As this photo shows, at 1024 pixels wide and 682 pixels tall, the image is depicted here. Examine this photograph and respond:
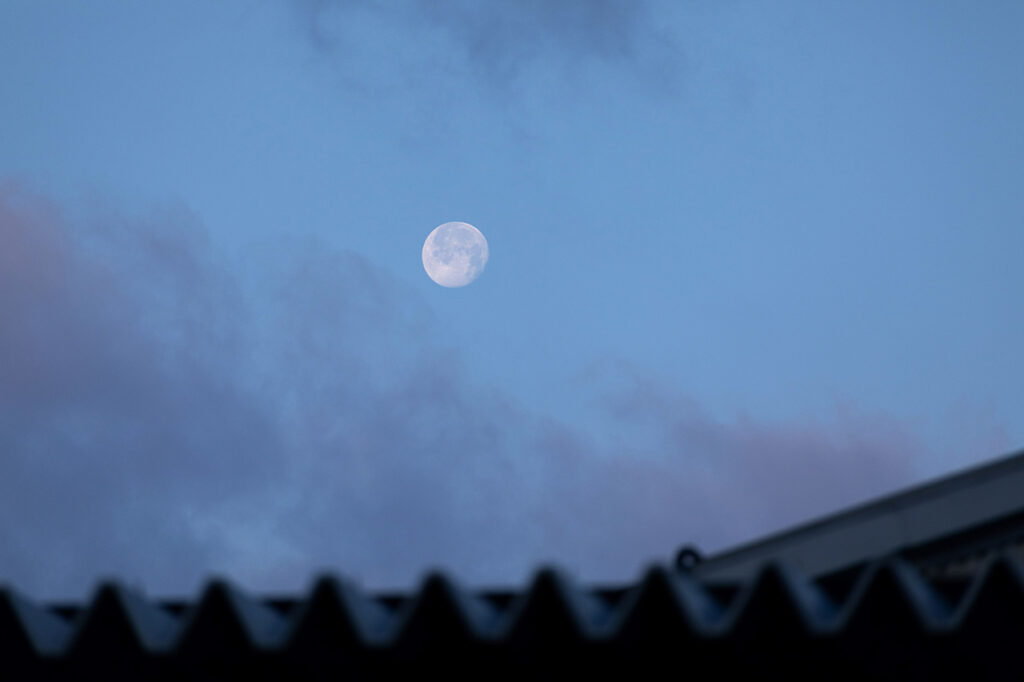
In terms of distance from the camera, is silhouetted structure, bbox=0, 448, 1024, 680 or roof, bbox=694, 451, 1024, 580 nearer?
silhouetted structure, bbox=0, 448, 1024, 680

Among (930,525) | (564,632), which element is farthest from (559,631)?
(930,525)

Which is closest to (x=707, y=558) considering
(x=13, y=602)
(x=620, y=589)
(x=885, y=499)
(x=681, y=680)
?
(x=885, y=499)

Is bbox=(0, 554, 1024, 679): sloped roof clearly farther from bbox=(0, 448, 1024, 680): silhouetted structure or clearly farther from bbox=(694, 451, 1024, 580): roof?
bbox=(694, 451, 1024, 580): roof

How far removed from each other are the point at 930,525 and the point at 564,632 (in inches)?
210

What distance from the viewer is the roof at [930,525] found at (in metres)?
8.80

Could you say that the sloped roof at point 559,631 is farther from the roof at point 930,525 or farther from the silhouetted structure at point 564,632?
the roof at point 930,525

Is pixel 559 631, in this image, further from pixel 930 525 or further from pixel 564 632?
pixel 930 525

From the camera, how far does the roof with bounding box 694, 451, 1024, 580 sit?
880 cm

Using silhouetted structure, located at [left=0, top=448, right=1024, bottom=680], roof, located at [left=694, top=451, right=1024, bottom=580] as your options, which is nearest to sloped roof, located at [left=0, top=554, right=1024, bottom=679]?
silhouetted structure, located at [left=0, top=448, right=1024, bottom=680]

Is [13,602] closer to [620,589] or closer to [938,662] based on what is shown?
[620,589]

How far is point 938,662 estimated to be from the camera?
183 inches

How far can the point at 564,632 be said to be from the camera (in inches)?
182

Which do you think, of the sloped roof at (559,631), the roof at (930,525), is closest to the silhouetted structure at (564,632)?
the sloped roof at (559,631)

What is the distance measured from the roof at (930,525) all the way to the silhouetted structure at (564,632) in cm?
397
